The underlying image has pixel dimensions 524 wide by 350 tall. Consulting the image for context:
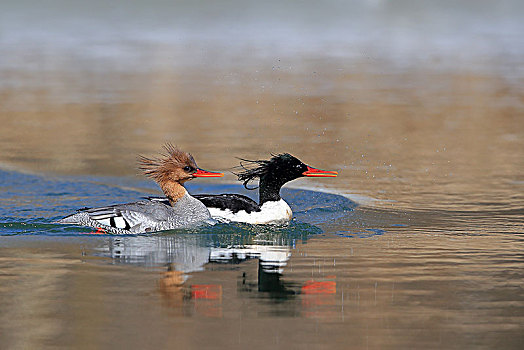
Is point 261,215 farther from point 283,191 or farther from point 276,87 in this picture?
point 276,87

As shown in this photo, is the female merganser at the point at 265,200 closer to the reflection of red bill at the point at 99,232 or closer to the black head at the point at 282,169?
the black head at the point at 282,169

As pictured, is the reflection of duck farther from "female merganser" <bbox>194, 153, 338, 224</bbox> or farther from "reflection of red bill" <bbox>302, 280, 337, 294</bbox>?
"female merganser" <bbox>194, 153, 338, 224</bbox>

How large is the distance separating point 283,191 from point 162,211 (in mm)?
2971

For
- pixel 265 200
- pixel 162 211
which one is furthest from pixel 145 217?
pixel 265 200

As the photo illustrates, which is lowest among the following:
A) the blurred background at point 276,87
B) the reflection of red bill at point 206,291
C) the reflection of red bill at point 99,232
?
the reflection of red bill at point 206,291

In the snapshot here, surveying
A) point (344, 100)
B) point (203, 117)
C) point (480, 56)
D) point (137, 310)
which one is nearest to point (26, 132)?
point (203, 117)

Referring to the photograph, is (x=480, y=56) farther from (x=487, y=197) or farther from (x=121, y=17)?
(x=487, y=197)

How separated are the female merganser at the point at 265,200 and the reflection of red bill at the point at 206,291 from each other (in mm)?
3114

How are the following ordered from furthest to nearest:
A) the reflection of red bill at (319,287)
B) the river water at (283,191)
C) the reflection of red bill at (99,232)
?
the reflection of red bill at (99,232) < the reflection of red bill at (319,287) < the river water at (283,191)

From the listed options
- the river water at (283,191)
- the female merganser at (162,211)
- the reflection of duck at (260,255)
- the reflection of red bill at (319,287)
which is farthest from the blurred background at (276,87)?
the reflection of red bill at (319,287)

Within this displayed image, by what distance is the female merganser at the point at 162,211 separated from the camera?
379 inches

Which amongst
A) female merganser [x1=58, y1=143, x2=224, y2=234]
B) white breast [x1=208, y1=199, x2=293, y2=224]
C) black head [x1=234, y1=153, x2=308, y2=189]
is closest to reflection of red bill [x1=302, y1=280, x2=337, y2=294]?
female merganser [x1=58, y1=143, x2=224, y2=234]

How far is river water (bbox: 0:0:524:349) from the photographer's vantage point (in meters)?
6.41

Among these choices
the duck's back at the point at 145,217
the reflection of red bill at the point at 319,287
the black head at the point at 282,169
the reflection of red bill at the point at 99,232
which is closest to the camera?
the reflection of red bill at the point at 319,287
